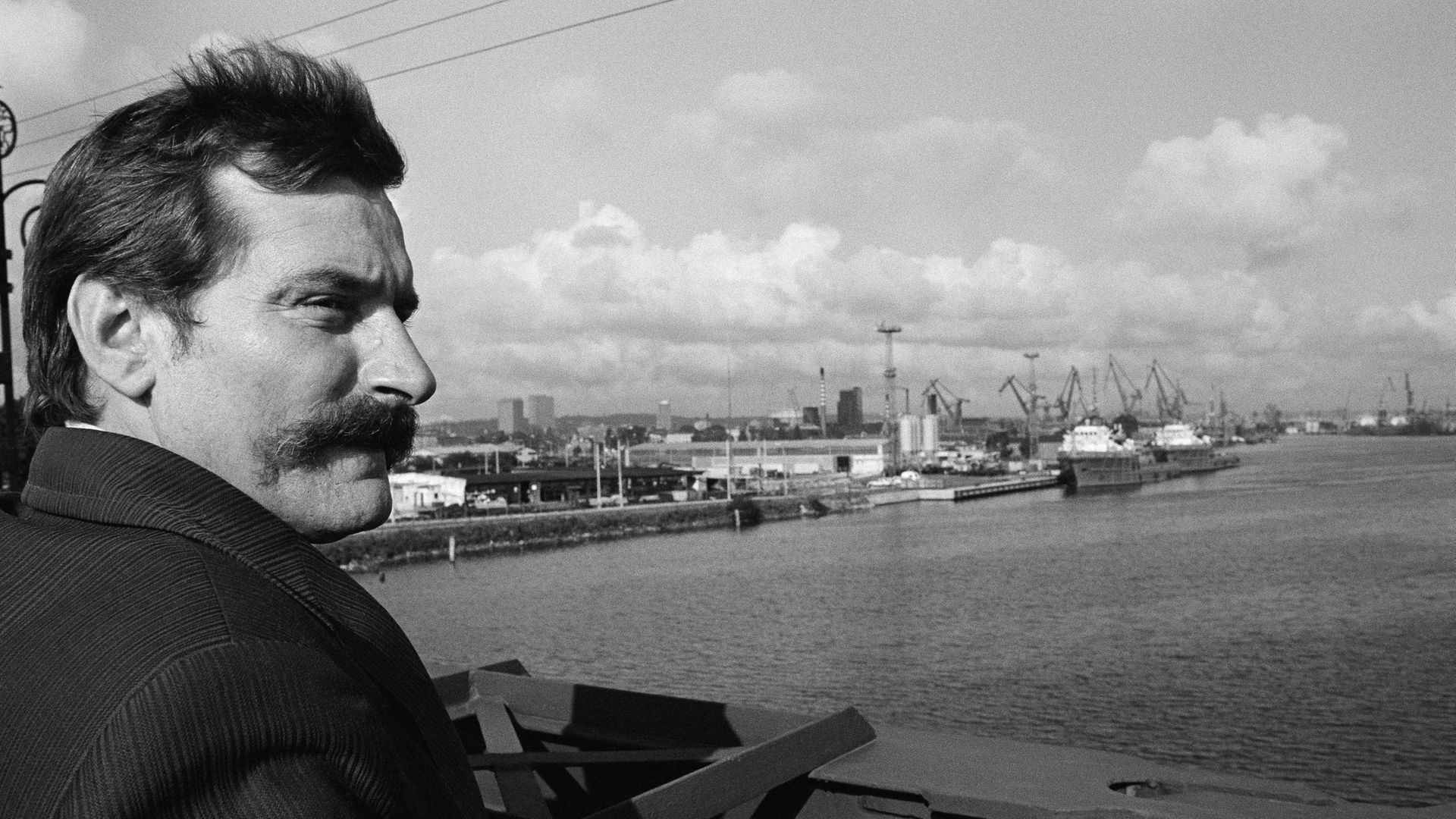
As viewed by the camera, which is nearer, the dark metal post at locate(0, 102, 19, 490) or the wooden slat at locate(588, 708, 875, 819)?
the wooden slat at locate(588, 708, 875, 819)

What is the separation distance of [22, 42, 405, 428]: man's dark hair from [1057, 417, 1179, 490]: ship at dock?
63.0m

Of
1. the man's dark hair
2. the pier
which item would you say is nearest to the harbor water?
the man's dark hair

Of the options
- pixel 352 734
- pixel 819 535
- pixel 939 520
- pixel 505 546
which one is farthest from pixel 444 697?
pixel 939 520

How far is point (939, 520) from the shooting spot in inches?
1699

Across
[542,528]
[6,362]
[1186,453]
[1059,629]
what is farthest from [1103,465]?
[6,362]

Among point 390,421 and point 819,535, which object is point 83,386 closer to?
point 390,421

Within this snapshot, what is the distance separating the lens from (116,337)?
76 centimetres

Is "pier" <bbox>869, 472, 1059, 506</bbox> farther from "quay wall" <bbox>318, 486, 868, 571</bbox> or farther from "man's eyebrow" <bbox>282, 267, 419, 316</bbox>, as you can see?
"man's eyebrow" <bbox>282, 267, 419, 316</bbox>

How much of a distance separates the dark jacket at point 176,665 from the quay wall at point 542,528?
30.5 m

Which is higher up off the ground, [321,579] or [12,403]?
[12,403]

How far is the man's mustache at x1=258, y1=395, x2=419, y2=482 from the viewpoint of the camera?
0.76m

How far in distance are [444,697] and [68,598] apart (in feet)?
8.66

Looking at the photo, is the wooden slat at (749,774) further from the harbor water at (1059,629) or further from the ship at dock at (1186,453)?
the ship at dock at (1186,453)

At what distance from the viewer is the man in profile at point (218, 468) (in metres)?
0.55
